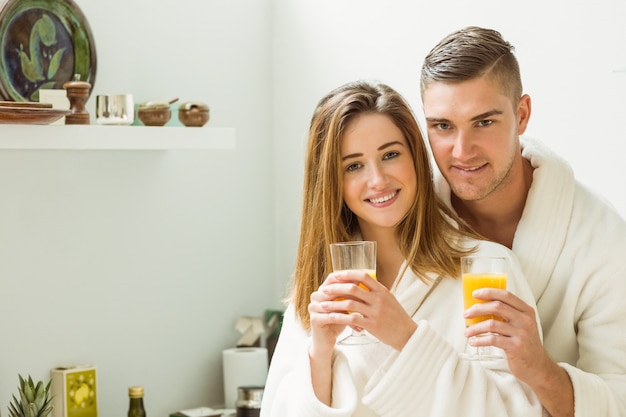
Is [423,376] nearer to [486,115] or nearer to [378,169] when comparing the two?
[378,169]

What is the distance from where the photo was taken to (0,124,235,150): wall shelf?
9.64 ft

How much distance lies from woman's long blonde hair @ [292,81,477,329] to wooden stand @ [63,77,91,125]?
958mm

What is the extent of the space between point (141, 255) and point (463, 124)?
1613 millimetres

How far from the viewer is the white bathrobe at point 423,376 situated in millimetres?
2217

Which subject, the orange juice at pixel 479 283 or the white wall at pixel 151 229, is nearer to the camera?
the orange juice at pixel 479 283

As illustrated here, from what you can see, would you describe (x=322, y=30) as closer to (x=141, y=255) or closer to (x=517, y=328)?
(x=141, y=255)

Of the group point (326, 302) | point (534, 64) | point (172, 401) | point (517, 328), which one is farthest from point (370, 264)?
point (172, 401)

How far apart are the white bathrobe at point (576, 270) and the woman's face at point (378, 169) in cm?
35

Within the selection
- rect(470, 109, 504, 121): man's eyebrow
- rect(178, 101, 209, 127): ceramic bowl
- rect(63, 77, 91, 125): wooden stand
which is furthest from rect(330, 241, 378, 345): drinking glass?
rect(178, 101, 209, 127): ceramic bowl

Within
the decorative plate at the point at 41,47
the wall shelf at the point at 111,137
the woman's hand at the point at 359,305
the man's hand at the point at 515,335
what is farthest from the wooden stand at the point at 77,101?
the man's hand at the point at 515,335

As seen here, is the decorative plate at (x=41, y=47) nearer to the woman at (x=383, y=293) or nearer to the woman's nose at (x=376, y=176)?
the woman at (x=383, y=293)

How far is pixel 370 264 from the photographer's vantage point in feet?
7.15

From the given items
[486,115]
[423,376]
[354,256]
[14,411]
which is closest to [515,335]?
[423,376]

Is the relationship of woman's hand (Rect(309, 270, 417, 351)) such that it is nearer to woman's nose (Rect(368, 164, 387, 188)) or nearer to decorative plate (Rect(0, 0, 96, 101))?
woman's nose (Rect(368, 164, 387, 188))
